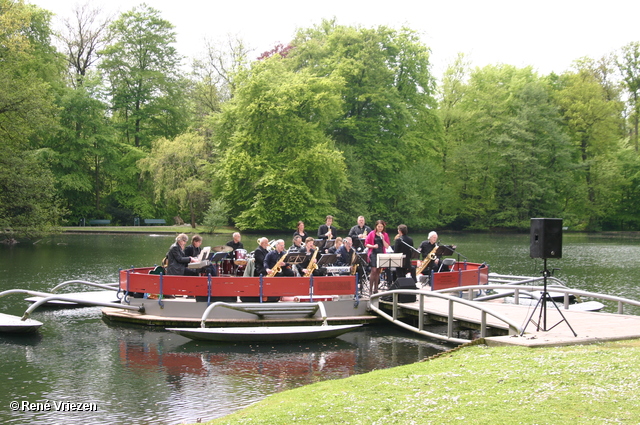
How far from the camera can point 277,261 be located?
15156 millimetres

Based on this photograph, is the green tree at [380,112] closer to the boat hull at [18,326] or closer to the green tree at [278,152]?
the green tree at [278,152]

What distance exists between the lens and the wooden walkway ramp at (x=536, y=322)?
9.87m

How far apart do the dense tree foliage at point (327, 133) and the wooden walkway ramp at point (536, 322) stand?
3322 cm

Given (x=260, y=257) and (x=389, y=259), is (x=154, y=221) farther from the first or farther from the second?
(x=389, y=259)

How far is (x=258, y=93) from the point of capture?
1873 inches

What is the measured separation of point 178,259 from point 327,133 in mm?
41568

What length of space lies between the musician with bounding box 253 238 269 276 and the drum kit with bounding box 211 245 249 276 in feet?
1.71

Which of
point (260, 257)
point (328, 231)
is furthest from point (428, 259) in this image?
point (260, 257)

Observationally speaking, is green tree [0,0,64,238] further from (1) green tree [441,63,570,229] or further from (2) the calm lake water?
(1) green tree [441,63,570,229]

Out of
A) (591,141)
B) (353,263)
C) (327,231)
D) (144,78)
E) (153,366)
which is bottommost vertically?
(153,366)

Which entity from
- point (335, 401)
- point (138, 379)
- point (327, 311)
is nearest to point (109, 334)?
point (138, 379)

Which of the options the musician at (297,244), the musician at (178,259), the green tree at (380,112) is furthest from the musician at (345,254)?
the green tree at (380,112)

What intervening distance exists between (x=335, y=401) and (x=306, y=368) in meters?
3.90

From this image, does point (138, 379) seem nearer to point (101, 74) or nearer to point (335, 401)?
point (335, 401)
